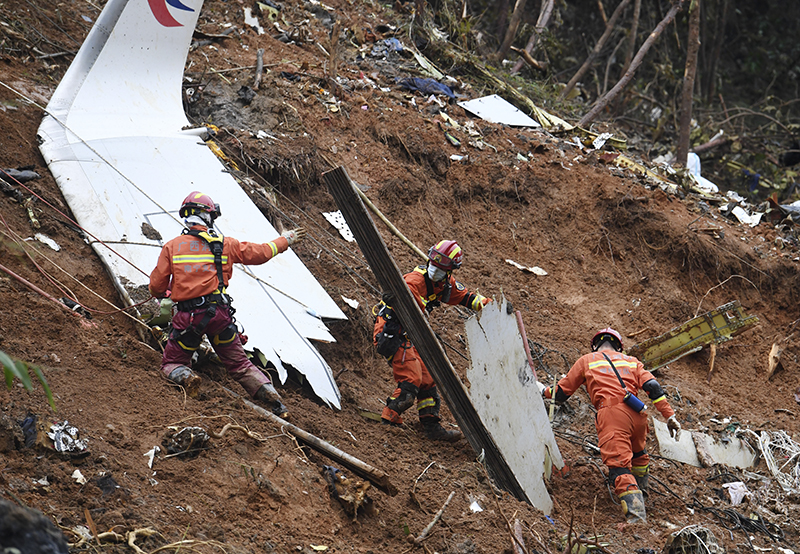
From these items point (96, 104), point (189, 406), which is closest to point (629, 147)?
point (96, 104)

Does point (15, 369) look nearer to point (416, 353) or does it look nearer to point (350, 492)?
point (350, 492)

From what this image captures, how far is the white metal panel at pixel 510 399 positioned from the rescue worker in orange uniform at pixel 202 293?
1481mm

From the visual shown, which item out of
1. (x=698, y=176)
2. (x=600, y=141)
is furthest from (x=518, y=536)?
(x=698, y=176)

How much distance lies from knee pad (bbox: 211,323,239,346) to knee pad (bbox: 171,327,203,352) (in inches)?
5.4

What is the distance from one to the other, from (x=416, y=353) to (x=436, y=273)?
69 cm

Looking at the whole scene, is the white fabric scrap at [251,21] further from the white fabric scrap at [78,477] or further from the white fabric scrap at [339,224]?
the white fabric scrap at [78,477]

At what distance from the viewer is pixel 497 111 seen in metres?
10.7

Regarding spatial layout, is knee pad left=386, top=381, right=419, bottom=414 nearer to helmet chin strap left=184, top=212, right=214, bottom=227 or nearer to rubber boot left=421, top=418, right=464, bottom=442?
rubber boot left=421, top=418, right=464, bottom=442

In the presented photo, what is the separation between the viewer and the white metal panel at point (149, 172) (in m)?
5.62

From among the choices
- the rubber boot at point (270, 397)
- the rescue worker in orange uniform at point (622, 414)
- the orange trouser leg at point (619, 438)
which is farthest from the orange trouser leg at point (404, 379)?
the orange trouser leg at point (619, 438)

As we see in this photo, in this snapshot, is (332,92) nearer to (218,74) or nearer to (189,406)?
(218,74)

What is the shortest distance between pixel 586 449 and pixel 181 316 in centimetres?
378

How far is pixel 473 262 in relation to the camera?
8.75 m

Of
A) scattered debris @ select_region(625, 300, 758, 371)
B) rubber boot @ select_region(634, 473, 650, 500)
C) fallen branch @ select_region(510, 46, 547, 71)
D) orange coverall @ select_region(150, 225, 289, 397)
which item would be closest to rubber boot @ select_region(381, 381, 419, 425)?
orange coverall @ select_region(150, 225, 289, 397)
